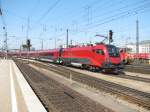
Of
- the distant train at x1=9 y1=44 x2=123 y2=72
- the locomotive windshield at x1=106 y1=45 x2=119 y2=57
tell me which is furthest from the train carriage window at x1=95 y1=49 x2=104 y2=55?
the locomotive windshield at x1=106 y1=45 x2=119 y2=57

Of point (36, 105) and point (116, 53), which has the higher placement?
Result: point (116, 53)

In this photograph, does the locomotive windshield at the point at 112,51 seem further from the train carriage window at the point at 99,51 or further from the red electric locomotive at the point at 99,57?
the train carriage window at the point at 99,51

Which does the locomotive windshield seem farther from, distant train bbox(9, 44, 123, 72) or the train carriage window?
the train carriage window

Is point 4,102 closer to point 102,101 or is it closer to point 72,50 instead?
point 102,101

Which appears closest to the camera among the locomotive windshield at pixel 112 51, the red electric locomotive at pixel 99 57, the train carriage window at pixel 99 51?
the red electric locomotive at pixel 99 57

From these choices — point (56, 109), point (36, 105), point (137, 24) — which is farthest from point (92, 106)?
point (137, 24)

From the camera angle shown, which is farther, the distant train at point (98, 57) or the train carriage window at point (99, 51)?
the train carriage window at point (99, 51)

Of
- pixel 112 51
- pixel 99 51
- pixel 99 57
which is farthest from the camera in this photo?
pixel 99 51

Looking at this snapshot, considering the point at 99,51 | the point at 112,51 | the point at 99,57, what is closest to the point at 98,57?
the point at 99,57

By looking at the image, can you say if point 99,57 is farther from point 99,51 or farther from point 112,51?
point 112,51

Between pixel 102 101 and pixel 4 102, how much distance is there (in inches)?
183

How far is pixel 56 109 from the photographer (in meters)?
11.3

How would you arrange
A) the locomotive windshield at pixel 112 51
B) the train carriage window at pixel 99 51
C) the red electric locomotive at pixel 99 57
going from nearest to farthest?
the red electric locomotive at pixel 99 57, the locomotive windshield at pixel 112 51, the train carriage window at pixel 99 51

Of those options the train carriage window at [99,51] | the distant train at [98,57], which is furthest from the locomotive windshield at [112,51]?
the train carriage window at [99,51]
